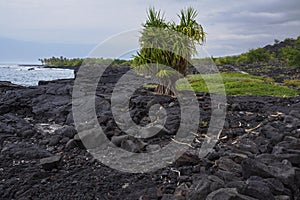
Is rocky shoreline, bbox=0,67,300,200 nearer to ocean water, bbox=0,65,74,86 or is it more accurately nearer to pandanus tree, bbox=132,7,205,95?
pandanus tree, bbox=132,7,205,95

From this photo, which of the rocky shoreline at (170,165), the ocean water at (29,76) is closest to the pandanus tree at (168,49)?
the rocky shoreline at (170,165)

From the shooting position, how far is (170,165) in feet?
16.7

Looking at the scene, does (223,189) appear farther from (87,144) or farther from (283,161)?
(87,144)

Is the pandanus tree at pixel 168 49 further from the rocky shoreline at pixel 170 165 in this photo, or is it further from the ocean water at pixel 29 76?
the ocean water at pixel 29 76

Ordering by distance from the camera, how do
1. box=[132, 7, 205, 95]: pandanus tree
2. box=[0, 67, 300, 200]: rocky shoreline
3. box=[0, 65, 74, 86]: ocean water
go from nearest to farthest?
box=[0, 67, 300, 200]: rocky shoreline
box=[132, 7, 205, 95]: pandanus tree
box=[0, 65, 74, 86]: ocean water

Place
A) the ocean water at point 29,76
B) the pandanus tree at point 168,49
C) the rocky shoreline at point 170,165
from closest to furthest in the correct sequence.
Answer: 1. the rocky shoreline at point 170,165
2. the pandanus tree at point 168,49
3. the ocean water at point 29,76

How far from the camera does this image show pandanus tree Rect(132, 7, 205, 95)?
1147cm

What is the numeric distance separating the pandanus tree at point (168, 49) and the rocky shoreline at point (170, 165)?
2667 millimetres

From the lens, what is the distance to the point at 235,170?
4.38 m

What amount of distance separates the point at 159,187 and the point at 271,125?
383cm

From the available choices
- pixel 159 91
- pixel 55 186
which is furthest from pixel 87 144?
pixel 159 91

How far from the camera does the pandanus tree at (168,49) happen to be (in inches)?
452

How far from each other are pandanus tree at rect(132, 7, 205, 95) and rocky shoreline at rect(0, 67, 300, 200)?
2.67 meters

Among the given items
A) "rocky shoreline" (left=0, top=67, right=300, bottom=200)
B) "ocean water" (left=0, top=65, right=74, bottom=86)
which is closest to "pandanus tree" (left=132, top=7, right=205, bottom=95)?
"rocky shoreline" (left=0, top=67, right=300, bottom=200)
